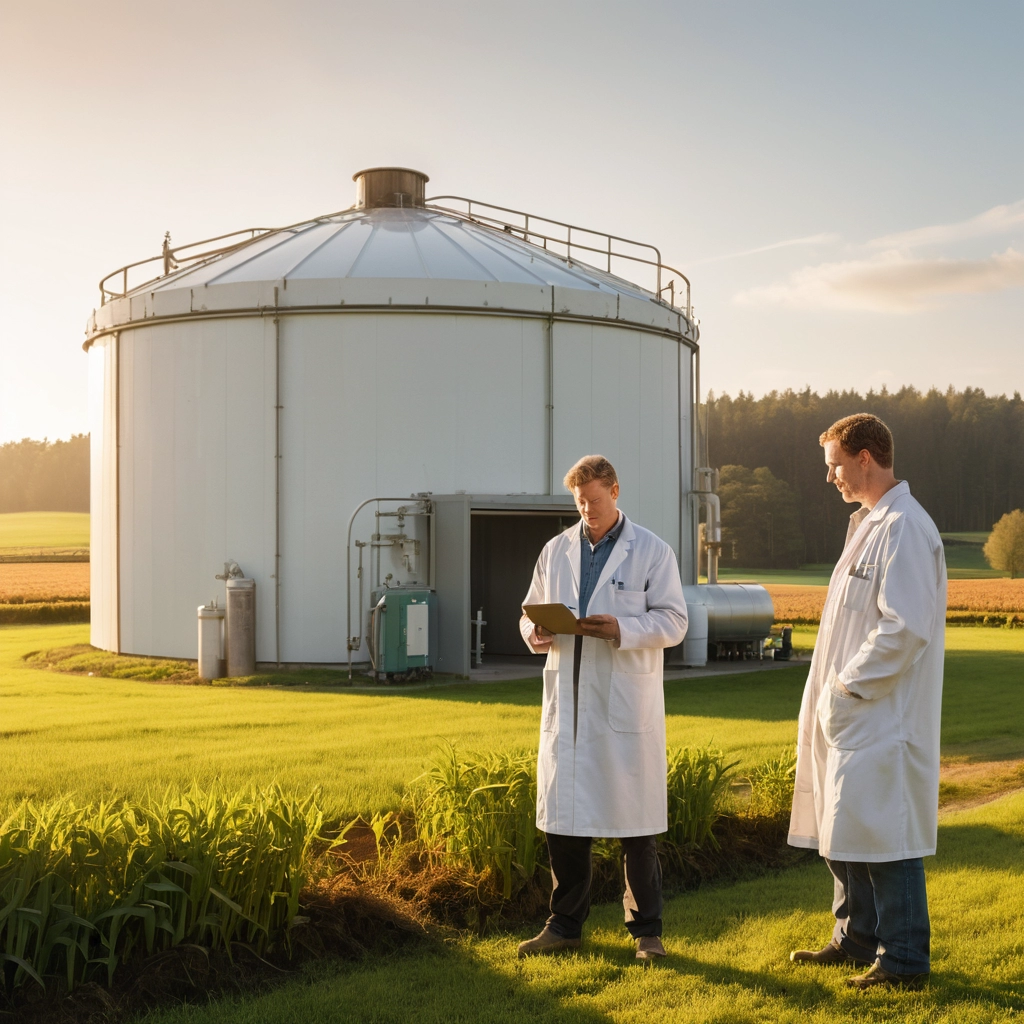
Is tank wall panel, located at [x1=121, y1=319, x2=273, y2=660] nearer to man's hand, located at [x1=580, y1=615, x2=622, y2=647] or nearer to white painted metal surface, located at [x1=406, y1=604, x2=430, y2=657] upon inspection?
white painted metal surface, located at [x1=406, y1=604, x2=430, y2=657]

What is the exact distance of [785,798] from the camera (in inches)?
288

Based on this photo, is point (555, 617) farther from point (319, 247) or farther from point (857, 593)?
point (319, 247)

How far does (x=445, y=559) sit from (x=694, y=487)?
22.3ft

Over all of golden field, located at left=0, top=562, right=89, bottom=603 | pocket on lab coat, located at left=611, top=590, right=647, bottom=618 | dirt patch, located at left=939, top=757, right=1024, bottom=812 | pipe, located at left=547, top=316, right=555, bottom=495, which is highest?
pipe, located at left=547, top=316, right=555, bottom=495

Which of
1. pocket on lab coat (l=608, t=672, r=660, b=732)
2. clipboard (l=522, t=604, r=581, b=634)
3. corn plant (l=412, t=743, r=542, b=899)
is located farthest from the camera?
corn plant (l=412, t=743, r=542, b=899)

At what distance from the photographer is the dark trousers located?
5.02m

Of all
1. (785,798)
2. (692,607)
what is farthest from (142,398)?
(785,798)

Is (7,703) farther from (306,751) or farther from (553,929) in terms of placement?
(553,929)

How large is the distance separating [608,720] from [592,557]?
2.57 feet

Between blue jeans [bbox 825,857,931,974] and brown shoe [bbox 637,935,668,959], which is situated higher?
blue jeans [bbox 825,857,931,974]

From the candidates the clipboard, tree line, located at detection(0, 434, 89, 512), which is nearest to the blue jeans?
the clipboard

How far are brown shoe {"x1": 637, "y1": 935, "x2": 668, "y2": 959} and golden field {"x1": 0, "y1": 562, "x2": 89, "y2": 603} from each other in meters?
30.1

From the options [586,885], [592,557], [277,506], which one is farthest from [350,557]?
[586,885]

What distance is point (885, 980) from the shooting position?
15.0ft
